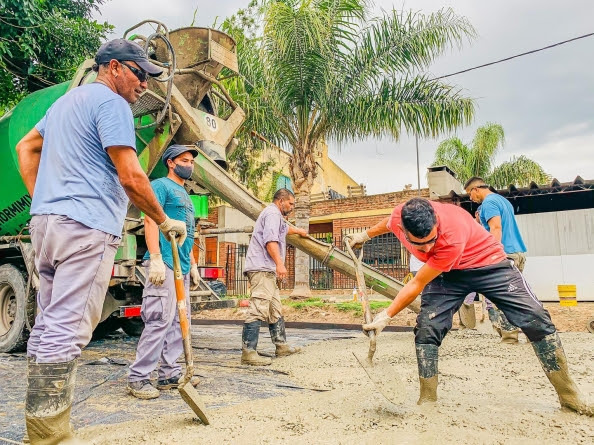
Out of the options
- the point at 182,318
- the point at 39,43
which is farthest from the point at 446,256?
the point at 39,43

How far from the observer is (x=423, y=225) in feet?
8.63

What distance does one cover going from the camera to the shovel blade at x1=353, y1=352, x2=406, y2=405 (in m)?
2.70

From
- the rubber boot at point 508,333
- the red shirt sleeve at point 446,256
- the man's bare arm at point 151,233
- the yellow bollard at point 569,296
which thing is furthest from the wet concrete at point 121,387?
the yellow bollard at point 569,296

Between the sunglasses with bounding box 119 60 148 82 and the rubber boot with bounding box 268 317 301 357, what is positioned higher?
the sunglasses with bounding box 119 60 148 82

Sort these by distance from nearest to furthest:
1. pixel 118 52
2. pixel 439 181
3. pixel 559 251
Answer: pixel 118 52 → pixel 559 251 → pixel 439 181

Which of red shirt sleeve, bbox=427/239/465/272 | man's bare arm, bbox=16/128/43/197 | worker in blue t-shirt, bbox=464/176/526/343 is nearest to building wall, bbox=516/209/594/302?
worker in blue t-shirt, bbox=464/176/526/343

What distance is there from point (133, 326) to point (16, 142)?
302cm

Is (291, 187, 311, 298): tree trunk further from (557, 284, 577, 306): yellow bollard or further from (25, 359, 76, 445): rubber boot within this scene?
(25, 359, 76, 445): rubber boot

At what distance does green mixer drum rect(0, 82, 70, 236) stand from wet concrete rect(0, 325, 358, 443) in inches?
62.8

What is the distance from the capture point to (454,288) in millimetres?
3037

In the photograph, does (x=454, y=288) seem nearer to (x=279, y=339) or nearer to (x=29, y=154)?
(x=279, y=339)

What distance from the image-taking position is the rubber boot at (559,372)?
9.05 ft

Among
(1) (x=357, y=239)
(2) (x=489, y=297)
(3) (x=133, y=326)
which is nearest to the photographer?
(2) (x=489, y=297)

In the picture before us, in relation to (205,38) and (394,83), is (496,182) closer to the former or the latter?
(394,83)
